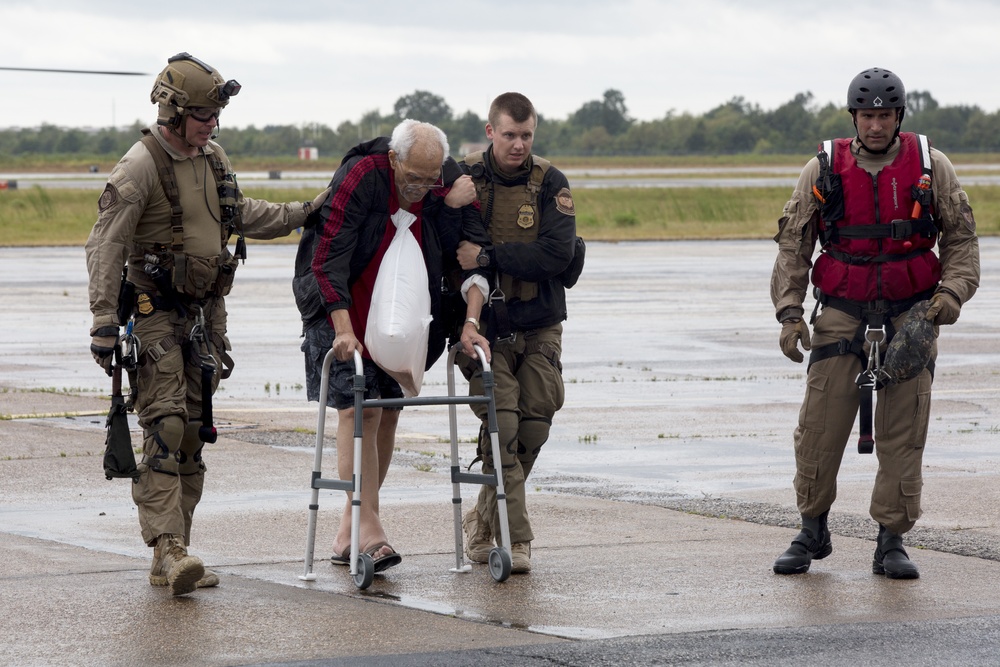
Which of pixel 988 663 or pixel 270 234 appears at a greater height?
pixel 270 234

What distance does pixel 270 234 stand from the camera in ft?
23.1

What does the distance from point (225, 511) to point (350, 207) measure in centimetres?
226

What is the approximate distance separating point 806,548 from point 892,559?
363mm

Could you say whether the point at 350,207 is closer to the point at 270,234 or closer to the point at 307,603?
the point at 270,234

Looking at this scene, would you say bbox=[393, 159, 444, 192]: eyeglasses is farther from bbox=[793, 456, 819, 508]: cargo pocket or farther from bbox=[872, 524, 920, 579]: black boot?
bbox=[872, 524, 920, 579]: black boot

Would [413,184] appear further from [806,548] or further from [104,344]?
[806,548]

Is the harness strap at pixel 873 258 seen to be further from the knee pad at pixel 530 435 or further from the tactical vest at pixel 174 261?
the tactical vest at pixel 174 261

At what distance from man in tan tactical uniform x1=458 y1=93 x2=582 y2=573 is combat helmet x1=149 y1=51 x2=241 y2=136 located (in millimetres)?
1160

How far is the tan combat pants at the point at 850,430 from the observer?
22.9ft

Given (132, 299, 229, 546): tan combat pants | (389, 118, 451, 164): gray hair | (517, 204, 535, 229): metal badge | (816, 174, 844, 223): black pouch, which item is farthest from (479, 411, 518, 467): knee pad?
(816, 174, 844, 223): black pouch

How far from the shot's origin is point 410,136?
6.63 meters

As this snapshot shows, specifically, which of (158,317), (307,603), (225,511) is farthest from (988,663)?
(225,511)

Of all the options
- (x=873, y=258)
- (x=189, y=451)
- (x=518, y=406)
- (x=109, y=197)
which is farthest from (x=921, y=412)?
(x=109, y=197)

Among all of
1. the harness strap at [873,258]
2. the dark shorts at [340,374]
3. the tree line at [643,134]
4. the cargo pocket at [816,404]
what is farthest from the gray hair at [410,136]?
the tree line at [643,134]
